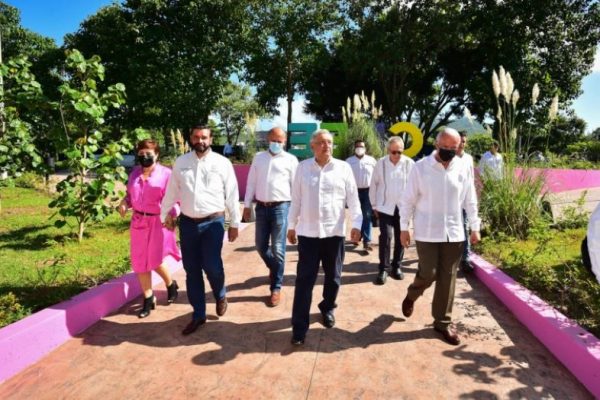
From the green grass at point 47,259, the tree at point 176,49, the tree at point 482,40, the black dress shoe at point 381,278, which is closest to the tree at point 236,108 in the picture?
the tree at point 176,49

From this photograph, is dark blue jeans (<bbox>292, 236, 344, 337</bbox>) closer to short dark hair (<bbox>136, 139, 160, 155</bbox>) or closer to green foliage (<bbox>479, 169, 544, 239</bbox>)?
short dark hair (<bbox>136, 139, 160, 155</bbox>)

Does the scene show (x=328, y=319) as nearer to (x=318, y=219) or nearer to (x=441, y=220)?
(x=318, y=219)

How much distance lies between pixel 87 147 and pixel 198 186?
3469 mm

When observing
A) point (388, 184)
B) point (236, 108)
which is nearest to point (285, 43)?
point (388, 184)

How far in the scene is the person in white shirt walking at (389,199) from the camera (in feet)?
17.1

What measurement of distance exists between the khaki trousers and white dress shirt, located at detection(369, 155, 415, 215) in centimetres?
155

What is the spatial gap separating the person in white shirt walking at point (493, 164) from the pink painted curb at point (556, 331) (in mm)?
2219

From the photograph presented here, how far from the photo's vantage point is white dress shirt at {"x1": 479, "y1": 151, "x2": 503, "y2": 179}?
641cm

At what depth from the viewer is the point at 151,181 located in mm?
4113

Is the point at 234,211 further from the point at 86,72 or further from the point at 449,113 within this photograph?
the point at 449,113

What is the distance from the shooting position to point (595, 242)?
2.32 metres

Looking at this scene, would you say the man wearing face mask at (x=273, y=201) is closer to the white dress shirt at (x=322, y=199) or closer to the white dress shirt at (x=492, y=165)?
the white dress shirt at (x=322, y=199)

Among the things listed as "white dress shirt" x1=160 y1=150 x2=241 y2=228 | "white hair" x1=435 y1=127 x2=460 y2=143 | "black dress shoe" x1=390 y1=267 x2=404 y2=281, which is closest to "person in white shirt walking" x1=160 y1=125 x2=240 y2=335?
"white dress shirt" x1=160 y1=150 x2=241 y2=228

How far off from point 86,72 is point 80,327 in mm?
3875
